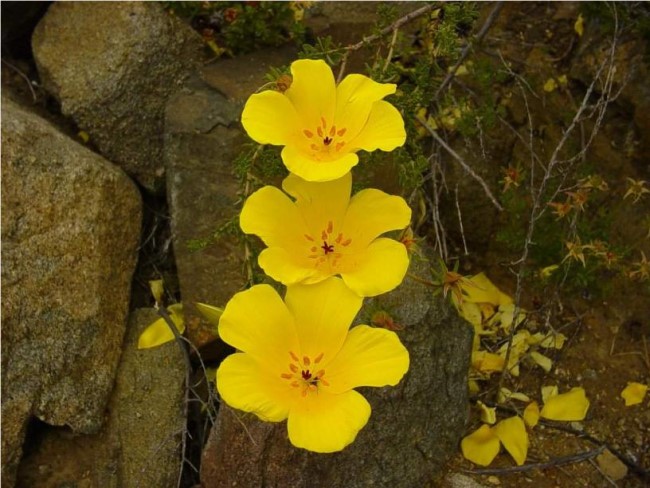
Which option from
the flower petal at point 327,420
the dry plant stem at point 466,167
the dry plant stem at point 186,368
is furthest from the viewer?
the dry plant stem at point 186,368

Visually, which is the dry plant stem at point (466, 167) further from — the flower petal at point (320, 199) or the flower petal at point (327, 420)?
the flower petal at point (327, 420)

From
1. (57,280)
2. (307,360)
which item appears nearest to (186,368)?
(57,280)

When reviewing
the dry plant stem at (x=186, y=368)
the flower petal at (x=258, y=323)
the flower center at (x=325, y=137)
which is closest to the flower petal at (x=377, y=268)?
the flower petal at (x=258, y=323)

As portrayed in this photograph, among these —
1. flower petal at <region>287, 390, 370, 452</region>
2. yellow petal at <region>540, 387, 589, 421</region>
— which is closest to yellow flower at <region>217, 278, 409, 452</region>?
flower petal at <region>287, 390, 370, 452</region>

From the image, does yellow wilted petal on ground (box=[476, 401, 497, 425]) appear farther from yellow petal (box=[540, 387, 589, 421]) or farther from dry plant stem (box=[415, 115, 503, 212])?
dry plant stem (box=[415, 115, 503, 212])

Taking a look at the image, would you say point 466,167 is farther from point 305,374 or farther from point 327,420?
point 327,420

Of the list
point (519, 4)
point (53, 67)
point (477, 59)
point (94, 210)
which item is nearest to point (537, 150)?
point (477, 59)
